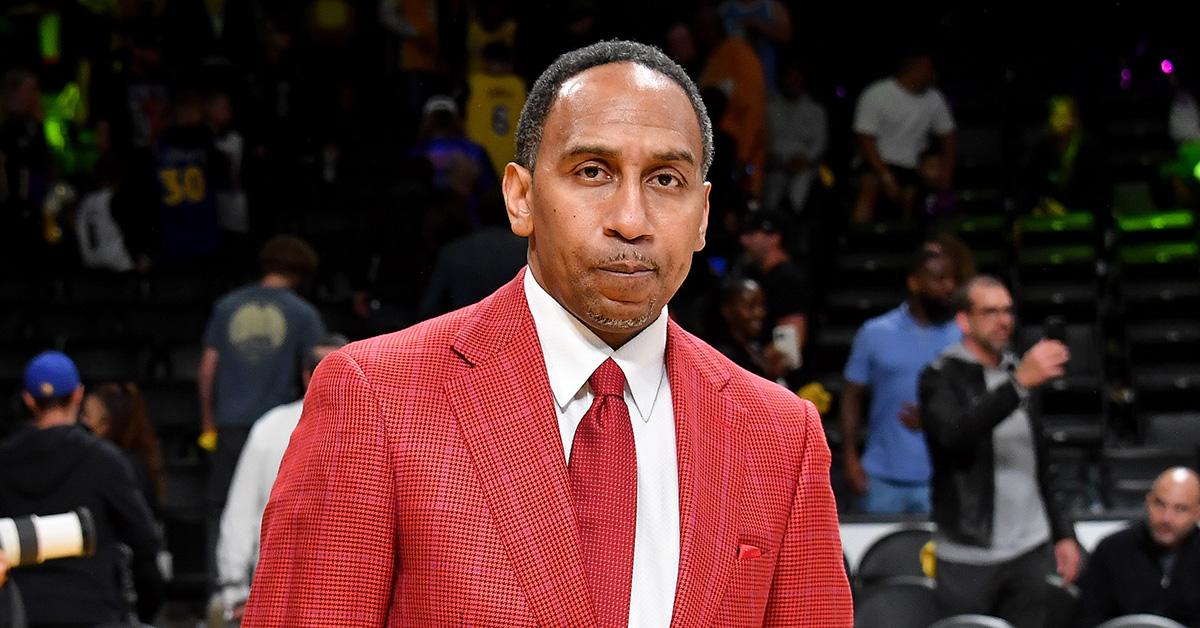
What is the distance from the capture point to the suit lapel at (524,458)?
1686 mm

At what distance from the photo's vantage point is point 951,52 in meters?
13.8

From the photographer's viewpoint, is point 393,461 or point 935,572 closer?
point 393,461

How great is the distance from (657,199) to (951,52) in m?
12.6

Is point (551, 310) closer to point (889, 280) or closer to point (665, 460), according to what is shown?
point (665, 460)

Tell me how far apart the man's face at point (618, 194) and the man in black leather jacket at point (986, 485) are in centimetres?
420

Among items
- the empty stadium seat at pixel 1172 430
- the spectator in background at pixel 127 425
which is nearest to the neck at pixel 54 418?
the spectator in background at pixel 127 425

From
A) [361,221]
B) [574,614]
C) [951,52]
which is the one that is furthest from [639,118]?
[951,52]

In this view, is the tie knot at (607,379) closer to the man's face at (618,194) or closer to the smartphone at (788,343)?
the man's face at (618,194)

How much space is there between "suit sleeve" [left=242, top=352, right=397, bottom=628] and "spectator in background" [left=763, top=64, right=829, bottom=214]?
32.5ft

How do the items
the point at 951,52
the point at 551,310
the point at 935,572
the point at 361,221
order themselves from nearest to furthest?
the point at 551,310 < the point at 935,572 < the point at 361,221 < the point at 951,52

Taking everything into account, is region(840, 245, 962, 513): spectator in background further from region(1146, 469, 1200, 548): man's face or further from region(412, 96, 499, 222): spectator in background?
region(412, 96, 499, 222): spectator in background

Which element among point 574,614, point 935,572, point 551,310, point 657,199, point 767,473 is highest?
point 657,199

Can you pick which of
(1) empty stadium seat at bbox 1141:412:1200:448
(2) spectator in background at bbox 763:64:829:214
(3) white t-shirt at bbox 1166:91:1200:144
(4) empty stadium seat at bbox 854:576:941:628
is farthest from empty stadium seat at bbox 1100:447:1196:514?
(4) empty stadium seat at bbox 854:576:941:628

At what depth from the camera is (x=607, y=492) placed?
69.3 inches
